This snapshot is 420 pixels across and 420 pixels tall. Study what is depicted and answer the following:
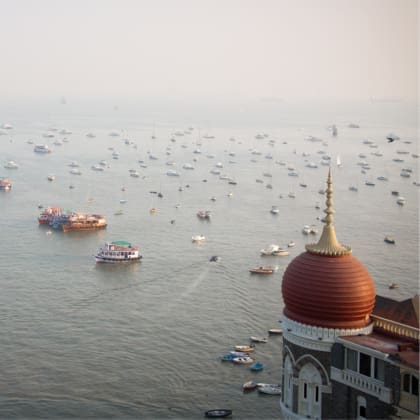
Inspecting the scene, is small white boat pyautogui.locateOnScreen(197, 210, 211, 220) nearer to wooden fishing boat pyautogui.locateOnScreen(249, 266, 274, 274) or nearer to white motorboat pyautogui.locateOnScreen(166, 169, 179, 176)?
wooden fishing boat pyautogui.locateOnScreen(249, 266, 274, 274)

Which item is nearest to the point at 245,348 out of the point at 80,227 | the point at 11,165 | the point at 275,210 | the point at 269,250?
the point at 269,250

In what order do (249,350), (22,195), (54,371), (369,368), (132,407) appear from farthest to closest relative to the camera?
(22,195), (249,350), (54,371), (132,407), (369,368)

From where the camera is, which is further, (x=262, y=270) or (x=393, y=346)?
(x=262, y=270)

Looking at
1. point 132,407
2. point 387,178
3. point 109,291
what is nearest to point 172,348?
point 132,407

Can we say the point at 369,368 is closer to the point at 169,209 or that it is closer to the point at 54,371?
the point at 54,371

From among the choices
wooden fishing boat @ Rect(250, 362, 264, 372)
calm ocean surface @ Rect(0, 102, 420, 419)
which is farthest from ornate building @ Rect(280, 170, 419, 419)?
wooden fishing boat @ Rect(250, 362, 264, 372)

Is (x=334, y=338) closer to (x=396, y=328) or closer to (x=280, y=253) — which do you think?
(x=396, y=328)
